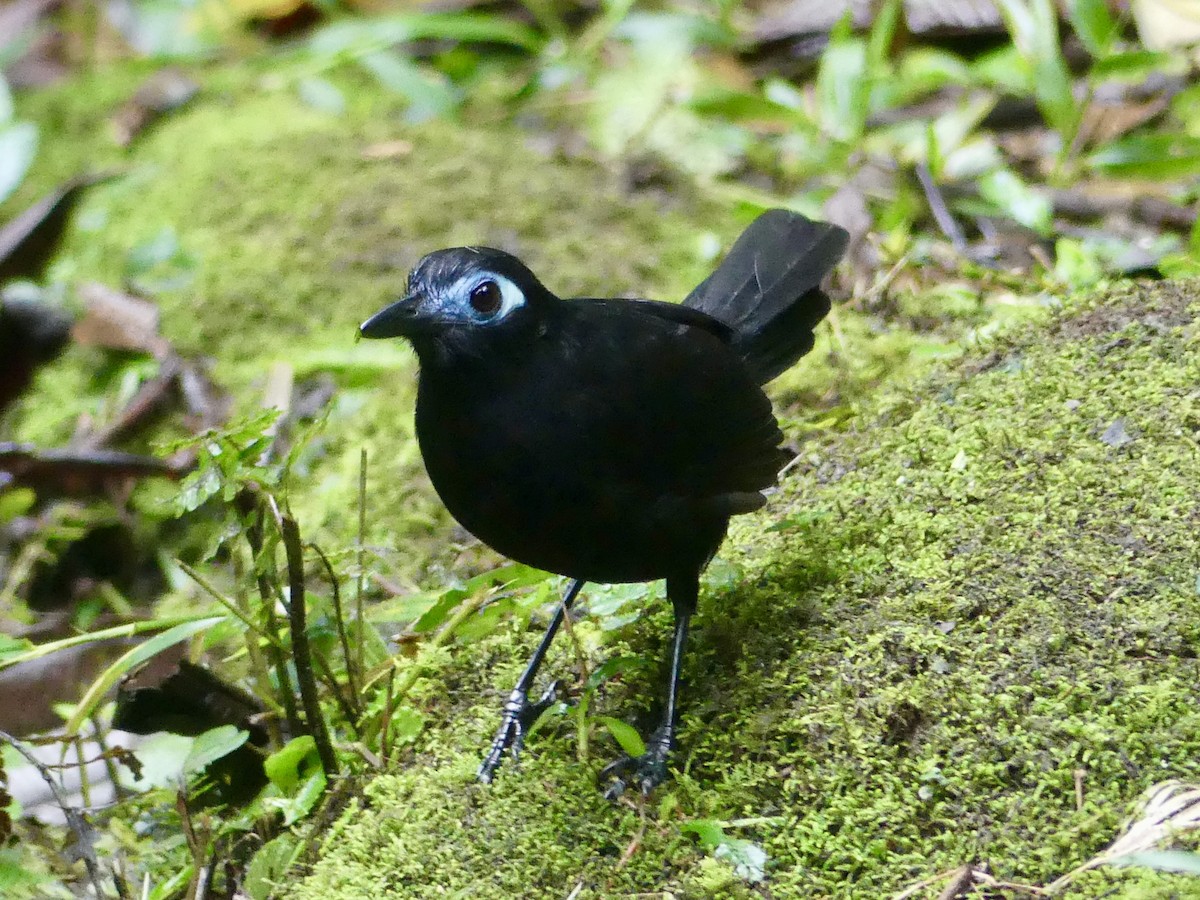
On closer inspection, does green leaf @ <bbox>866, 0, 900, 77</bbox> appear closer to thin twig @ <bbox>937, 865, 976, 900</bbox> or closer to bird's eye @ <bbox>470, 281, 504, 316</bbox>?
bird's eye @ <bbox>470, 281, 504, 316</bbox>

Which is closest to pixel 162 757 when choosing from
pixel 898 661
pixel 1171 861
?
pixel 898 661

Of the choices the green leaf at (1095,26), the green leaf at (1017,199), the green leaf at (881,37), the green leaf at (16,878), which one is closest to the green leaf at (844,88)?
the green leaf at (881,37)

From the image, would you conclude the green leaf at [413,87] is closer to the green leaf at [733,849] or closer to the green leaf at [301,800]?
the green leaf at [301,800]

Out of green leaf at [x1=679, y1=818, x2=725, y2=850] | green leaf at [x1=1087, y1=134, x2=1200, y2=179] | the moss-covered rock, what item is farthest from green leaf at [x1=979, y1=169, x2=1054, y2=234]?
green leaf at [x1=679, y1=818, x2=725, y2=850]

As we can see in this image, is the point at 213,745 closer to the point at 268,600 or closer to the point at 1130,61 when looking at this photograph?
the point at 268,600

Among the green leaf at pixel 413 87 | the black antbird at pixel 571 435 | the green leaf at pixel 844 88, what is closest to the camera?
the black antbird at pixel 571 435

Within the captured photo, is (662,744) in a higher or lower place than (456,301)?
lower
